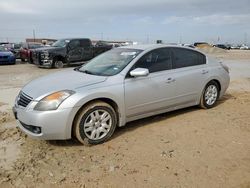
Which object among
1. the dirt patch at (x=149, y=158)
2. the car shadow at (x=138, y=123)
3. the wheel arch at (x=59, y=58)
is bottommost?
the dirt patch at (x=149, y=158)

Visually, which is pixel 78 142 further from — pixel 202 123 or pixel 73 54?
pixel 73 54

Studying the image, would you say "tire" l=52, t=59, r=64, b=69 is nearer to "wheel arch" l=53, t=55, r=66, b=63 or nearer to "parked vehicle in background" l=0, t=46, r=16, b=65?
"wheel arch" l=53, t=55, r=66, b=63

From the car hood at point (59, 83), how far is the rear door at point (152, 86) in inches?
22.3

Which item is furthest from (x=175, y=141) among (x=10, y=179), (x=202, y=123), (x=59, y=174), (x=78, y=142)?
(x=10, y=179)

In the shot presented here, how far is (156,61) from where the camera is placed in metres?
6.04

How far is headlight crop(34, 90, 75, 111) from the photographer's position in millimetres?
4684

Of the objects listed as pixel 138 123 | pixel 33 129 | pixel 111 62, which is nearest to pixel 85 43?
pixel 111 62

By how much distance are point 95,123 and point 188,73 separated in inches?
94.6

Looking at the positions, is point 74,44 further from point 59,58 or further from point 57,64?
point 57,64

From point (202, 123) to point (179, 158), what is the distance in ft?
5.79

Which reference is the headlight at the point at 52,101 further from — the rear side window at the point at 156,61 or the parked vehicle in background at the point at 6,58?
the parked vehicle in background at the point at 6,58

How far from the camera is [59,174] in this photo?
13.2 feet

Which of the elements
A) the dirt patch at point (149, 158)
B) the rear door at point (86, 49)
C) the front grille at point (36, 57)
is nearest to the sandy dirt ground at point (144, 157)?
the dirt patch at point (149, 158)

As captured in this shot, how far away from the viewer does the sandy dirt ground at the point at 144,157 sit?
3.87m
